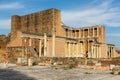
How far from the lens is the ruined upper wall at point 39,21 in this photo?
163 ft

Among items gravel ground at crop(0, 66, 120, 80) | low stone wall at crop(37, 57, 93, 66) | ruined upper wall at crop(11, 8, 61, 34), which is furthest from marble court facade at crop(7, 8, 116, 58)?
gravel ground at crop(0, 66, 120, 80)

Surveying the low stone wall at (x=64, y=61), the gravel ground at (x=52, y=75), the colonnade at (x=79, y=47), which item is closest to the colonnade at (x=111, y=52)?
the colonnade at (x=79, y=47)

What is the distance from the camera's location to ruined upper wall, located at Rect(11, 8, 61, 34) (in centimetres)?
Answer: 4956

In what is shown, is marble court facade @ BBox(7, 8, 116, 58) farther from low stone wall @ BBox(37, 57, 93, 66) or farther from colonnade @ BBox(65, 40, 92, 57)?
low stone wall @ BBox(37, 57, 93, 66)

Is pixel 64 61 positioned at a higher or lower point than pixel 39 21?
lower

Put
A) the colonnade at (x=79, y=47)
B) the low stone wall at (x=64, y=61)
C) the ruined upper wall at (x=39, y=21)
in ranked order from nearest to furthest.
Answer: the low stone wall at (x=64, y=61), the ruined upper wall at (x=39, y=21), the colonnade at (x=79, y=47)

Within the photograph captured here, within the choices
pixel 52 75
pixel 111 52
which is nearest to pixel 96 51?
pixel 111 52

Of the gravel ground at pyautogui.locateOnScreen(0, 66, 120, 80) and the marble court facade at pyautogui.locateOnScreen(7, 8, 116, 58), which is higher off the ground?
the marble court facade at pyautogui.locateOnScreen(7, 8, 116, 58)

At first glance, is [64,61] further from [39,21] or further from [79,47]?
[79,47]

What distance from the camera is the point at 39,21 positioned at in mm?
52469

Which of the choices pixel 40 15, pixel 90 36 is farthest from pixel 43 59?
pixel 90 36

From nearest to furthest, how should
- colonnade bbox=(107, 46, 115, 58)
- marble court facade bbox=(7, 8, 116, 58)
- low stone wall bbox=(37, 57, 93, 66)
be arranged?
low stone wall bbox=(37, 57, 93, 66), marble court facade bbox=(7, 8, 116, 58), colonnade bbox=(107, 46, 115, 58)

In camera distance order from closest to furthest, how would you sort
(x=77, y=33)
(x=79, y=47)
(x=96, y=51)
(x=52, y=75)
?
(x=52, y=75)
(x=96, y=51)
(x=79, y=47)
(x=77, y=33)

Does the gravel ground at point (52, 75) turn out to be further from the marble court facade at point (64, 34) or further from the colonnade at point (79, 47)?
the colonnade at point (79, 47)
